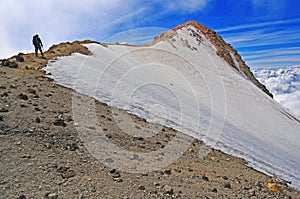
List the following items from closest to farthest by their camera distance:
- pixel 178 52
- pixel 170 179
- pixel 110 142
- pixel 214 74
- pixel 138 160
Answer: pixel 170 179 → pixel 138 160 → pixel 110 142 → pixel 214 74 → pixel 178 52

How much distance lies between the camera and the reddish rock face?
2065 inches

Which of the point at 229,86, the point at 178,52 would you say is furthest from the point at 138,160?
the point at 178,52

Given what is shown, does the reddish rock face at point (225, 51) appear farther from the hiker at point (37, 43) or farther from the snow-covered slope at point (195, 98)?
the hiker at point (37, 43)

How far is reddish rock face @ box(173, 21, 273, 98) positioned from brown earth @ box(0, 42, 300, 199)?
43299 mm

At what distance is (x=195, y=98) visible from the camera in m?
25.3

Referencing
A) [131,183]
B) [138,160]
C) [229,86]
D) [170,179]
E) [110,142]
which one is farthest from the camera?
[229,86]

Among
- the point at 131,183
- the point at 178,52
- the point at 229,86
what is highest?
the point at 178,52

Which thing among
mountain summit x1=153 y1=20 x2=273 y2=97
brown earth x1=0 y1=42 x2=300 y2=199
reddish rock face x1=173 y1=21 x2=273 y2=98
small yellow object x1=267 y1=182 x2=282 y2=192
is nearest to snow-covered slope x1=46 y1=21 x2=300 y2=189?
brown earth x1=0 y1=42 x2=300 y2=199

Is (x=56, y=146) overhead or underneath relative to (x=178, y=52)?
underneath

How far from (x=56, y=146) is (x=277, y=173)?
10760 millimetres

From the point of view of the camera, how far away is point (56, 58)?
738 inches

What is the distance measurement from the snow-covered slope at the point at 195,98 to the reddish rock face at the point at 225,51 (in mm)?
3940

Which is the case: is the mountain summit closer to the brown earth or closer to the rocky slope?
the brown earth

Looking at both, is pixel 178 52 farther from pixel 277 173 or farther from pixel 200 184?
pixel 200 184
